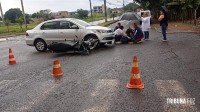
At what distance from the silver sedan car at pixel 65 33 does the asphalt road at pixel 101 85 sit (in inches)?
119

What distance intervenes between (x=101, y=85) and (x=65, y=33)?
7.96 m

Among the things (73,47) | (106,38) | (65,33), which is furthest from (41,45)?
(106,38)

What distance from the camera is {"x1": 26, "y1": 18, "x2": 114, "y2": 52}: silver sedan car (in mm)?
14914

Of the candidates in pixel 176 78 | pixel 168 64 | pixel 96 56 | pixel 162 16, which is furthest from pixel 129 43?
pixel 176 78

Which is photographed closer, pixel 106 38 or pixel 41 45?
pixel 106 38

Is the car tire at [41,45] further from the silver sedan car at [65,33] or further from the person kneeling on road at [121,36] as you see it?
the person kneeling on road at [121,36]

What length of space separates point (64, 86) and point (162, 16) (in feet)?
31.8

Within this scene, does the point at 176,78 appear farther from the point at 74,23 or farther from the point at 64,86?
the point at 74,23

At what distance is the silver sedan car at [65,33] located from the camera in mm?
14914

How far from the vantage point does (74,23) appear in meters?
15.1

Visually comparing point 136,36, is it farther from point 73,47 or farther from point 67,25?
point 73,47

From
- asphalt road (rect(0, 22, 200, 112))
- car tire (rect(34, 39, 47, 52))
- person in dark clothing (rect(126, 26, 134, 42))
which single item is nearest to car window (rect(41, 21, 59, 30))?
car tire (rect(34, 39, 47, 52))

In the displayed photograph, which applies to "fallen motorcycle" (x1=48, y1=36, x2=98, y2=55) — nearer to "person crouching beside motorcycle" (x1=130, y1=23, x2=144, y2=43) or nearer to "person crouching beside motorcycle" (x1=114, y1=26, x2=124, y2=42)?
"person crouching beside motorcycle" (x1=114, y1=26, x2=124, y2=42)

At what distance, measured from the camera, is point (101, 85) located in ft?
25.1
